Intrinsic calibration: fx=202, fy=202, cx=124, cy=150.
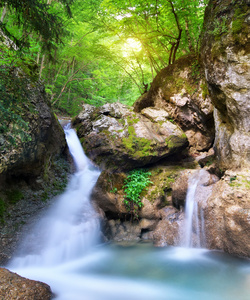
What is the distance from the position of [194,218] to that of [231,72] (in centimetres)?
401

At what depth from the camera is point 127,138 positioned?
742cm

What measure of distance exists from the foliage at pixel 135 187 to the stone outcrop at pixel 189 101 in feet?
8.32

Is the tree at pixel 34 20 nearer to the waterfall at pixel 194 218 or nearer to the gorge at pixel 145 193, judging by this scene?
the gorge at pixel 145 193

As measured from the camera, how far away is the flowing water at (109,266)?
3.56 meters

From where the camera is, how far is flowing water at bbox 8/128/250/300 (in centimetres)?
356

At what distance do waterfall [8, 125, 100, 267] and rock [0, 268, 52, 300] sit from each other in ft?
5.01

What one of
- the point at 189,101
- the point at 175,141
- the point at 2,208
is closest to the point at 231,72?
the point at 189,101

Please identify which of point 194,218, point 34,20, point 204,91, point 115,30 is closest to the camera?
point 34,20

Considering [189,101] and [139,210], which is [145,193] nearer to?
[139,210]

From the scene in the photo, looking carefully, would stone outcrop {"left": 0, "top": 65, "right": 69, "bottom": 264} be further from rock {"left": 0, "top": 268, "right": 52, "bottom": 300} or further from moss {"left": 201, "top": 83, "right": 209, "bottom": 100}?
moss {"left": 201, "top": 83, "right": 209, "bottom": 100}

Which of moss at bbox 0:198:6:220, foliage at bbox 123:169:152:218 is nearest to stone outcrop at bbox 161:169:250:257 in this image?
foliage at bbox 123:169:152:218

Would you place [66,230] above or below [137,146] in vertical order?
below

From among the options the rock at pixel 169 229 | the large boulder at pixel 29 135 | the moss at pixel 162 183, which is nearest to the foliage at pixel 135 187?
the moss at pixel 162 183

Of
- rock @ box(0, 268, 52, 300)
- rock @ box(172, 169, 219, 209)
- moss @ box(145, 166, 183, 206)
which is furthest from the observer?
moss @ box(145, 166, 183, 206)
